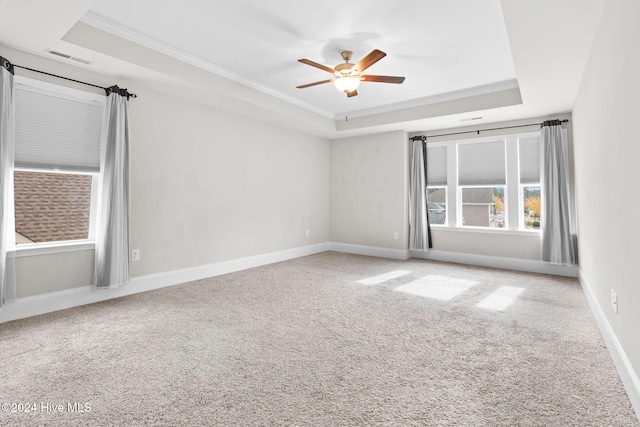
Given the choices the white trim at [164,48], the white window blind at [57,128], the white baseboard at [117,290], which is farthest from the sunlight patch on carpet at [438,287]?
the white window blind at [57,128]

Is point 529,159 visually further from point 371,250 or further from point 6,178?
point 6,178

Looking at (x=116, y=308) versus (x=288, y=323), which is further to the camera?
(x=116, y=308)

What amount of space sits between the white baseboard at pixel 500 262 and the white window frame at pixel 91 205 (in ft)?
16.5

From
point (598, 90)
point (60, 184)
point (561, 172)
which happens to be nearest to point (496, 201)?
point (561, 172)

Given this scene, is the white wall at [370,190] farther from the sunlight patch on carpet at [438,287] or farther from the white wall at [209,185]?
the sunlight patch on carpet at [438,287]

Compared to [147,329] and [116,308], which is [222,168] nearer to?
[116,308]

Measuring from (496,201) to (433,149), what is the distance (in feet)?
4.79

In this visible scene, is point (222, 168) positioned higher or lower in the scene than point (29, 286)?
higher

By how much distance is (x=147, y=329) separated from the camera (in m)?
2.69

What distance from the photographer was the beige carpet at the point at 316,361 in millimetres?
1621

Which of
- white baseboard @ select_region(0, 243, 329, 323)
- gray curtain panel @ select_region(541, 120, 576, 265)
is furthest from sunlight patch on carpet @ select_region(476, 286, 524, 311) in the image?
white baseboard @ select_region(0, 243, 329, 323)

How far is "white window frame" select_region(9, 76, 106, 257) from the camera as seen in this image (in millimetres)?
2965

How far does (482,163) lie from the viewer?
546 centimetres

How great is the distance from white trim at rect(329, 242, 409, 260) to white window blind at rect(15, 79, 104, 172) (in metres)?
4.52
